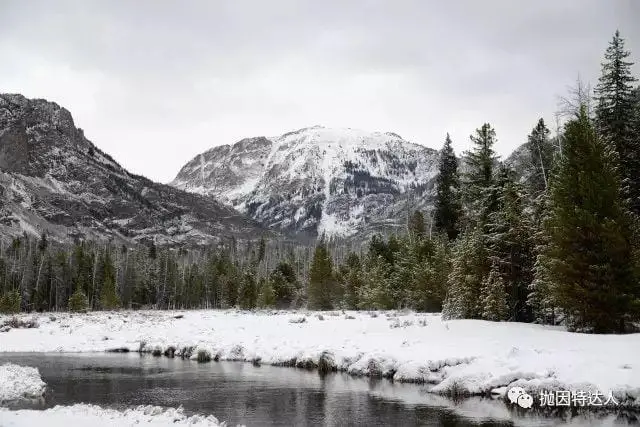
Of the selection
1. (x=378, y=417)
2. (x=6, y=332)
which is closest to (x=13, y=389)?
(x=378, y=417)

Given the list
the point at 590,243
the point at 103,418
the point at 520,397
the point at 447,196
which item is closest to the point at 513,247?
the point at 590,243

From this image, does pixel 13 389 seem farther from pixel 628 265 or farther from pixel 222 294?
pixel 222 294

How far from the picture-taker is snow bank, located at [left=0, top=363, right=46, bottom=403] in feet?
75.6

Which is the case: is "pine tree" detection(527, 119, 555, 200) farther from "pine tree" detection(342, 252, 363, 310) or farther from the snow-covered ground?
"pine tree" detection(342, 252, 363, 310)

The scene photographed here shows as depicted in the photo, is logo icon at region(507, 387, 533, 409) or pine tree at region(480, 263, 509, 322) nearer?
logo icon at region(507, 387, 533, 409)

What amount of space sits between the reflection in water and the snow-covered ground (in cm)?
122

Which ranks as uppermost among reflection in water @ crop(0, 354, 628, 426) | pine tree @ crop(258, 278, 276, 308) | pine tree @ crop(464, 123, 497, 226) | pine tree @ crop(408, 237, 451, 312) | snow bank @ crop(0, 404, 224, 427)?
pine tree @ crop(464, 123, 497, 226)

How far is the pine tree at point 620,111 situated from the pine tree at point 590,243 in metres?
8.20

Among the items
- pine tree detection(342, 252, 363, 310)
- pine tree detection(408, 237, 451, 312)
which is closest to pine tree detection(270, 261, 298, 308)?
pine tree detection(342, 252, 363, 310)

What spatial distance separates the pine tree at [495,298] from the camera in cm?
3428

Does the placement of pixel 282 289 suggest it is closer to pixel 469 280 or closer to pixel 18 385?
pixel 469 280

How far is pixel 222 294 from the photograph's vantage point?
367 feet

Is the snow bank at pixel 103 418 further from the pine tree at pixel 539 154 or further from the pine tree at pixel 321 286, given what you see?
the pine tree at pixel 321 286

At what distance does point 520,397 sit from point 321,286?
212 ft
